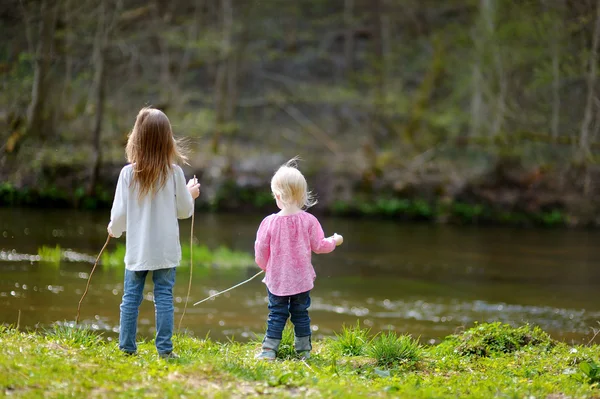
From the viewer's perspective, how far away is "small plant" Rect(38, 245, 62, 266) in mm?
12362

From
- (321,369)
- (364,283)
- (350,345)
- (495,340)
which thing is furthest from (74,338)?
(364,283)

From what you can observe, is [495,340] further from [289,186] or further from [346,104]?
→ [346,104]

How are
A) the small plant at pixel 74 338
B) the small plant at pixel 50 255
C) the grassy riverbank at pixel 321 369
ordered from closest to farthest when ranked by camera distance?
the grassy riverbank at pixel 321 369, the small plant at pixel 74 338, the small plant at pixel 50 255

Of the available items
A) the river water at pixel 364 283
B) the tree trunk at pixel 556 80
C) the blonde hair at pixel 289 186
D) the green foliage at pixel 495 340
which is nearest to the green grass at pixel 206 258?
the river water at pixel 364 283

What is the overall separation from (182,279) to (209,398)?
8091 millimetres

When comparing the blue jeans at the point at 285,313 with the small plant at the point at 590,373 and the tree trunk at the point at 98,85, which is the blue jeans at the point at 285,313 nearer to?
the small plant at the point at 590,373

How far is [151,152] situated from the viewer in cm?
544

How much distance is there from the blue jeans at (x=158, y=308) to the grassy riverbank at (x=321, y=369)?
14 centimetres

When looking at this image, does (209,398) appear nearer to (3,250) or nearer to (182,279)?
(182,279)

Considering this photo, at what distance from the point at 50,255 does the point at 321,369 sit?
8.47m

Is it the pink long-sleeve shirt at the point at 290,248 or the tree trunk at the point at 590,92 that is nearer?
the pink long-sleeve shirt at the point at 290,248

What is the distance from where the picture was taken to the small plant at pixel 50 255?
12.4 m

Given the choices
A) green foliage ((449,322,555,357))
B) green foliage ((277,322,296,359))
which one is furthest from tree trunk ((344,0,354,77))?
green foliage ((277,322,296,359))

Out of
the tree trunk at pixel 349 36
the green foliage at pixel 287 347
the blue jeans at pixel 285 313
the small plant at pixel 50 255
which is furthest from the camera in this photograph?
the tree trunk at pixel 349 36
